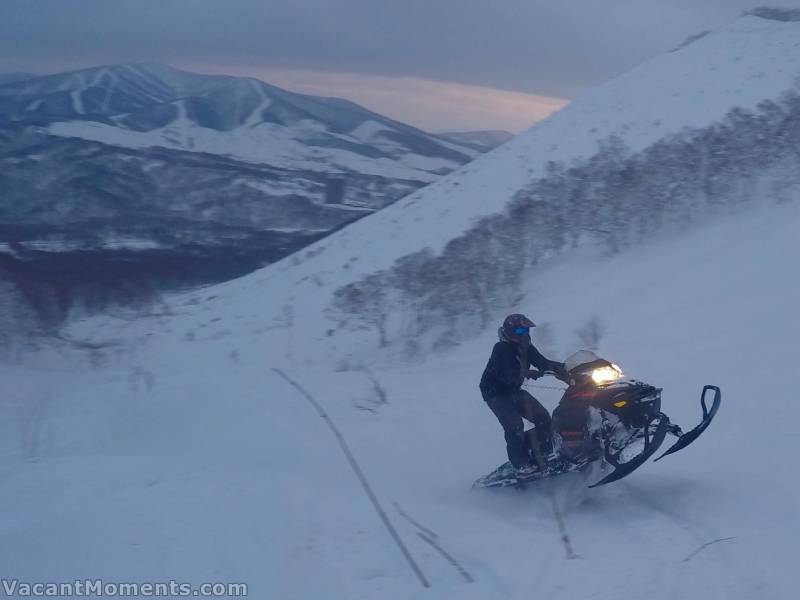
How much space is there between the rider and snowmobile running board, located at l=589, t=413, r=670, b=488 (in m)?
0.66

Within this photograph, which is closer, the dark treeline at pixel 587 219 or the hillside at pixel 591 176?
the dark treeline at pixel 587 219

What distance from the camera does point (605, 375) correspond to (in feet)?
21.2

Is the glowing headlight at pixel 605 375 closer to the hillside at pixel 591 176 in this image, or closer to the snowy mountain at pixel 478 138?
the hillside at pixel 591 176

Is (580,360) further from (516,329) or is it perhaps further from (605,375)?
(516,329)

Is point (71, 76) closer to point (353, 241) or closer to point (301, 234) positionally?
point (301, 234)

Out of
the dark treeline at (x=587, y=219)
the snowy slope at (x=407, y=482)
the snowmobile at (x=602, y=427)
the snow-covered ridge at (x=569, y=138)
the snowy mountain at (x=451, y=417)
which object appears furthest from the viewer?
the snow-covered ridge at (x=569, y=138)

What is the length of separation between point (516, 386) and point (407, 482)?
1429 mm

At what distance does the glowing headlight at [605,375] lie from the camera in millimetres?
6453

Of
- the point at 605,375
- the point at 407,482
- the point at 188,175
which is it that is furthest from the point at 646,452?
the point at 188,175

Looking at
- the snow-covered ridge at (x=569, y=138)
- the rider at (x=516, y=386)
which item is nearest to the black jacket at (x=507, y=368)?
the rider at (x=516, y=386)

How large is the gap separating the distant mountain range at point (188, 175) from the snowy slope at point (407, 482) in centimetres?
1401

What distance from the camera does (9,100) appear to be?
331ft

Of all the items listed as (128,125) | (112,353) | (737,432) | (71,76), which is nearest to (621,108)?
(112,353)

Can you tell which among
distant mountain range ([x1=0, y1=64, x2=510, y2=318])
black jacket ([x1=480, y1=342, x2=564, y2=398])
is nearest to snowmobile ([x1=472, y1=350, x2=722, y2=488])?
black jacket ([x1=480, y1=342, x2=564, y2=398])
